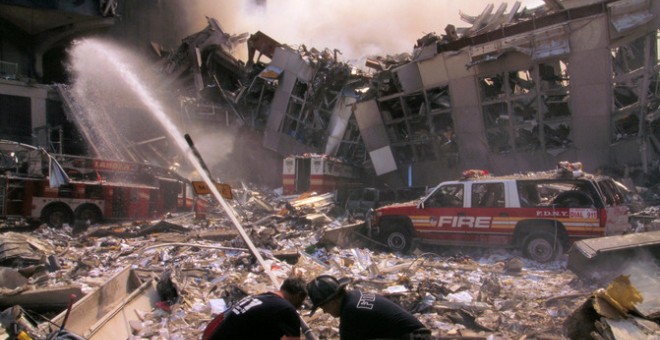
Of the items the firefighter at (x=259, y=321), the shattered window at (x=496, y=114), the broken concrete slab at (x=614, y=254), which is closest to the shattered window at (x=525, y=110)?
the shattered window at (x=496, y=114)

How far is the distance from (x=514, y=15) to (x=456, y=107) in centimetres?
376

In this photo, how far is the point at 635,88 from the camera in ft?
52.5

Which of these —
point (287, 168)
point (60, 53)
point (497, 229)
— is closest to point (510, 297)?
point (497, 229)

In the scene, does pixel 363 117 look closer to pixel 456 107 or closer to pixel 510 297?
pixel 456 107

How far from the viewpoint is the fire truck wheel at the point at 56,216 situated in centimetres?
1387

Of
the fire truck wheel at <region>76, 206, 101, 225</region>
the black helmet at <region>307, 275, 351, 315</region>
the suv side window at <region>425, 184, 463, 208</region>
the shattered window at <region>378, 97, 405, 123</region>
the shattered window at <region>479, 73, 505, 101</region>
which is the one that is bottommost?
the fire truck wheel at <region>76, 206, 101, 225</region>

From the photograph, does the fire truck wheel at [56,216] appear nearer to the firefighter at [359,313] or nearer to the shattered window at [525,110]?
the firefighter at [359,313]

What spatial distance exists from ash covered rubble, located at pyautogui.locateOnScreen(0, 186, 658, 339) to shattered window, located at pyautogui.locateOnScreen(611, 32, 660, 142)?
8.56 m

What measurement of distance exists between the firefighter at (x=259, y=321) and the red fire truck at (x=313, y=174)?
51.5 feet

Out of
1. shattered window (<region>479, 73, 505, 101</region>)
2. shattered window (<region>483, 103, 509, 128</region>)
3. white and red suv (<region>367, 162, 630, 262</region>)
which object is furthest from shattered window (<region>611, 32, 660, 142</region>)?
white and red suv (<region>367, 162, 630, 262</region>)

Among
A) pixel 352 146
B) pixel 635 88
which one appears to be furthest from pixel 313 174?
pixel 635 88

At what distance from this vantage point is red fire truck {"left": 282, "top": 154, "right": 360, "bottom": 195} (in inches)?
733

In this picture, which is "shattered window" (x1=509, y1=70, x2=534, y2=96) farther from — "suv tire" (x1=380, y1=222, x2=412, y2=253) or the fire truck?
the fire truck

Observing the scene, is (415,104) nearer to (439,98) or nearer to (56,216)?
(439,98)
